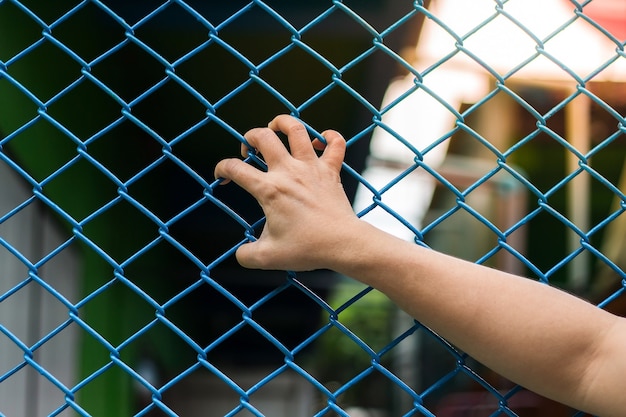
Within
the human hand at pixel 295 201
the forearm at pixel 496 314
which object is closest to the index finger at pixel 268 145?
the human hand at pixel 295 201

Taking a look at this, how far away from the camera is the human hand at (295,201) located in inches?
47.2

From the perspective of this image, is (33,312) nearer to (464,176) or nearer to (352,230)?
(352,230)

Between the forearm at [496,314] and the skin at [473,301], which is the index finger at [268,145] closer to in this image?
the skin at [473,301]

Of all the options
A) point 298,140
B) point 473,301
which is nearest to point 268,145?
point 298,140

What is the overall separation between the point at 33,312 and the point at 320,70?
7.12 feet

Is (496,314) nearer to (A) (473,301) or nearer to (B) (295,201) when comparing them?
(A) (473,301)

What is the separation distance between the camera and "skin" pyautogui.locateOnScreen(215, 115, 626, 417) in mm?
1151

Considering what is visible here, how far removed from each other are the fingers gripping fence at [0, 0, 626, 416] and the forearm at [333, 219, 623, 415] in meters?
0.19

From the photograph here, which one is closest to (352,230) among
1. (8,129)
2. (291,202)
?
(291,202)

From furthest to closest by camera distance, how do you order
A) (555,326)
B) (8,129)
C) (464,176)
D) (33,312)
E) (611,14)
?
(464,176)
(611,14)
(33,312)
(8,129)
(555,326)

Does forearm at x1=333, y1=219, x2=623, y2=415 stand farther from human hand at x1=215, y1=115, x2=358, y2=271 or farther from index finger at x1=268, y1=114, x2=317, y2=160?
index finger at x1=268, y1=114, x2=317, y2=160

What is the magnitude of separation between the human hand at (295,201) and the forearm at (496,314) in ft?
0.16

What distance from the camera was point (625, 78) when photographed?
439 centimetres

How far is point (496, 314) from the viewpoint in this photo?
116 cm
